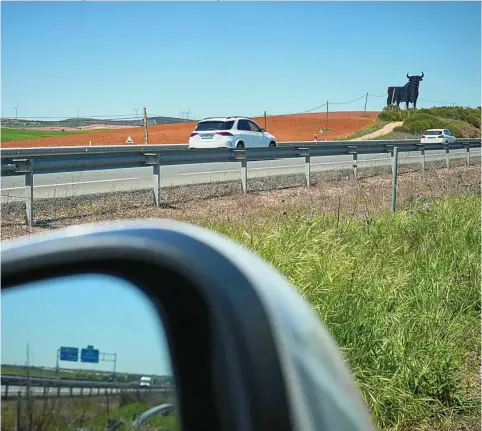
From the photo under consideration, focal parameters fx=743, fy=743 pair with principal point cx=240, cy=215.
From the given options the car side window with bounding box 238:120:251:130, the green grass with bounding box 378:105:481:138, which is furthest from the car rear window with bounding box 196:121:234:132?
the green grass with bounding box 378:105:481:138

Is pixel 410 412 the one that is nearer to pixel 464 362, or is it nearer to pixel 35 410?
pixel 464 362

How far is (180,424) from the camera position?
3.51 feet

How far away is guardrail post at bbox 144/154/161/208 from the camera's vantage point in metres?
12.1

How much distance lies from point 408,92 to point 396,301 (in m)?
92.3

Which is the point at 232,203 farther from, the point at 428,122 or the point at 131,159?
the point at 428,122

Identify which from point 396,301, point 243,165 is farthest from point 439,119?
point 396,301

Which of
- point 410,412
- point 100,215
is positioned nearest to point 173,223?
point 410,412

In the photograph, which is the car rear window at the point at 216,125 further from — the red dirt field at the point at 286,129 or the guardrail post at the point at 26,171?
the red dirt field at the point at 286,129

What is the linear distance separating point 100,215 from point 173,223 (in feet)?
31.2

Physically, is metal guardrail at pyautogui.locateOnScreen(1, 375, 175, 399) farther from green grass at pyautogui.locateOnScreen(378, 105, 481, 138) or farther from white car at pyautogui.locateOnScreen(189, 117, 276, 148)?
green grass at pyautogui.locateOnScreen(378, 105, 481, 138)

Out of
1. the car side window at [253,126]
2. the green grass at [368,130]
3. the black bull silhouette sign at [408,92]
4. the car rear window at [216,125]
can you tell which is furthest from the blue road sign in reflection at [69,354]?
the black bull silhouette sign at [408,92]

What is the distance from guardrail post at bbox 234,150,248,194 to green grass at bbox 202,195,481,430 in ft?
17.7

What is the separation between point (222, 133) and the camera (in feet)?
89.7

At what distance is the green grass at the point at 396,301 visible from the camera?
14.9ft
